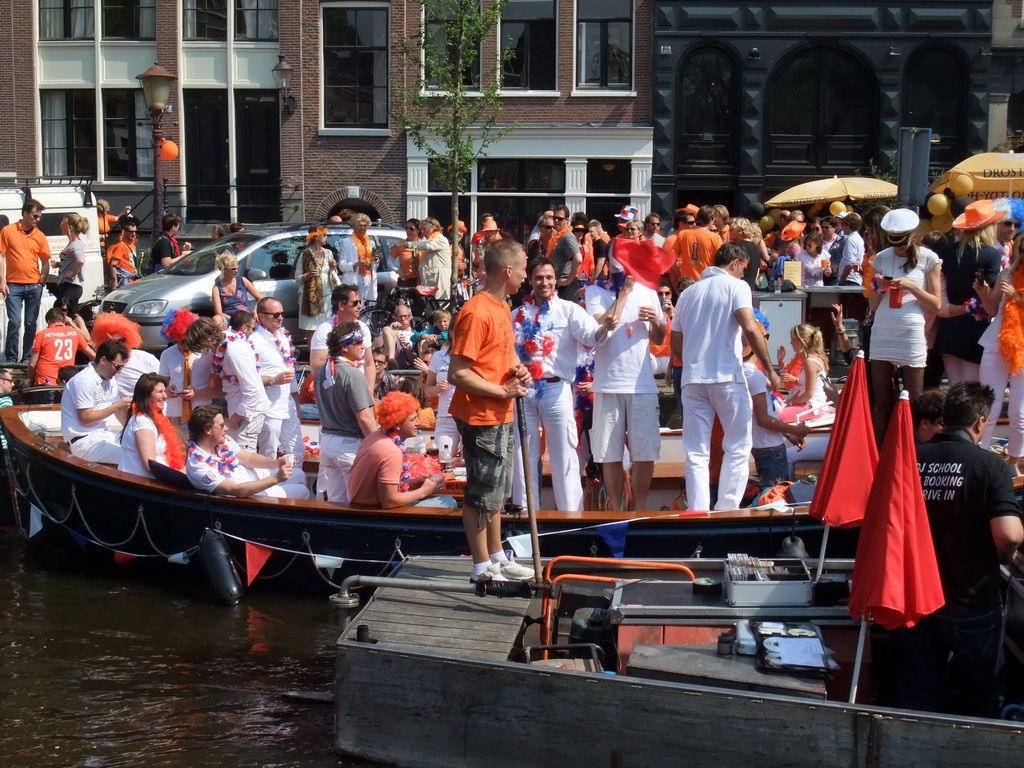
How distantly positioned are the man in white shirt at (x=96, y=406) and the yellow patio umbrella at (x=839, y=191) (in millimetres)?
13231

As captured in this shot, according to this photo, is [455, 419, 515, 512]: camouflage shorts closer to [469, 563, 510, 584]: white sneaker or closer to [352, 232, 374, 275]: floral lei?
[469, 563, 510, 584]: white sneaker

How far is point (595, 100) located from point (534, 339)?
1741 centimetres

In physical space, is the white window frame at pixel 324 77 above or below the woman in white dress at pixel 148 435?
above

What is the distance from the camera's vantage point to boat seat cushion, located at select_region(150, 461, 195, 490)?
8.39 m

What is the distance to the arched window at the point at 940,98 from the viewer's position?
79.8 ft

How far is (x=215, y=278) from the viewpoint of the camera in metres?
16.1

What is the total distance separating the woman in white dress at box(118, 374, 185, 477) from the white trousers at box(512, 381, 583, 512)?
258cm

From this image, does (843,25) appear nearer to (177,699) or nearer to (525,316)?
(525,316)

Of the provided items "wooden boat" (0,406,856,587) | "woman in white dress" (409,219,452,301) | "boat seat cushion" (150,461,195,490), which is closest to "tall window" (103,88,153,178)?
"woman in white dress" (409,219,452,301)

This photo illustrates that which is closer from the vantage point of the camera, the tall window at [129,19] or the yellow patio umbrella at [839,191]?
the yellow patio umbrella at [839,191]

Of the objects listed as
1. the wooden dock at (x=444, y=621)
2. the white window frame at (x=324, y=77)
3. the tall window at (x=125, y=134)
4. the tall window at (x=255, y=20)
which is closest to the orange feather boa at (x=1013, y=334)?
Result: the wooden dock at (x=444, y=621)

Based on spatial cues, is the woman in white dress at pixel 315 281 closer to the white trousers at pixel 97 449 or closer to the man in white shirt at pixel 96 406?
the man in white shirt at pixel 96 406

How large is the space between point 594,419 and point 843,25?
1851cm

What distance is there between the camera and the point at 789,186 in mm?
24438
